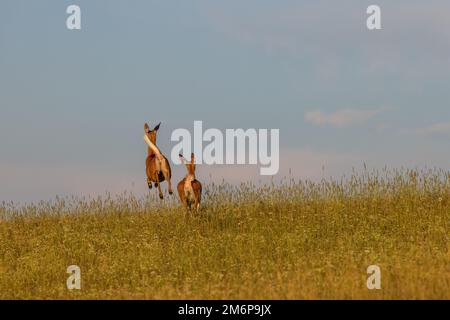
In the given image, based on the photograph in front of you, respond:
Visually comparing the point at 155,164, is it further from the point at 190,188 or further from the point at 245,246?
the point at 245,246

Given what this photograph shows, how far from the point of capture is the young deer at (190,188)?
1895 centimetres

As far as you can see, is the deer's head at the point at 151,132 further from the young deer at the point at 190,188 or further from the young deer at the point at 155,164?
the young deer at the point at 190,188

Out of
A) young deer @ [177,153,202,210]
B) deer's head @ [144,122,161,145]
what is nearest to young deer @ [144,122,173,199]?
deer's head @ [144,122,161,145]

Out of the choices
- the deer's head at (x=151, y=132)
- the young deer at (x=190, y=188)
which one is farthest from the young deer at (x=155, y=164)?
the young deer at (x=190, y=188)

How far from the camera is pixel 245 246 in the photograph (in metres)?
15.9

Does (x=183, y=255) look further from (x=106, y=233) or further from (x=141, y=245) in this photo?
(x=106, y=233)

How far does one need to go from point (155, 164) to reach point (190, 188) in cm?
198

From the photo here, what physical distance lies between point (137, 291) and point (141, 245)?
4560 mm

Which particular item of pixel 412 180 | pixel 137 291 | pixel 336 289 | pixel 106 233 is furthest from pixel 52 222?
pixel 336 289

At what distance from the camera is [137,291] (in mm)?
12680

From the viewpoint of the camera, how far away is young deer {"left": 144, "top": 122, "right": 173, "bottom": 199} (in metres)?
20.3

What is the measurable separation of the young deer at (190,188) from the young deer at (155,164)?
1.05m

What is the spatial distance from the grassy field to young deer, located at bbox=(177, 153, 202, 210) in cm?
37

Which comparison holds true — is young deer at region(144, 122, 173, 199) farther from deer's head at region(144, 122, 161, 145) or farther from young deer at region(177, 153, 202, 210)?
young deer at region(177, 153, 202, 210)
